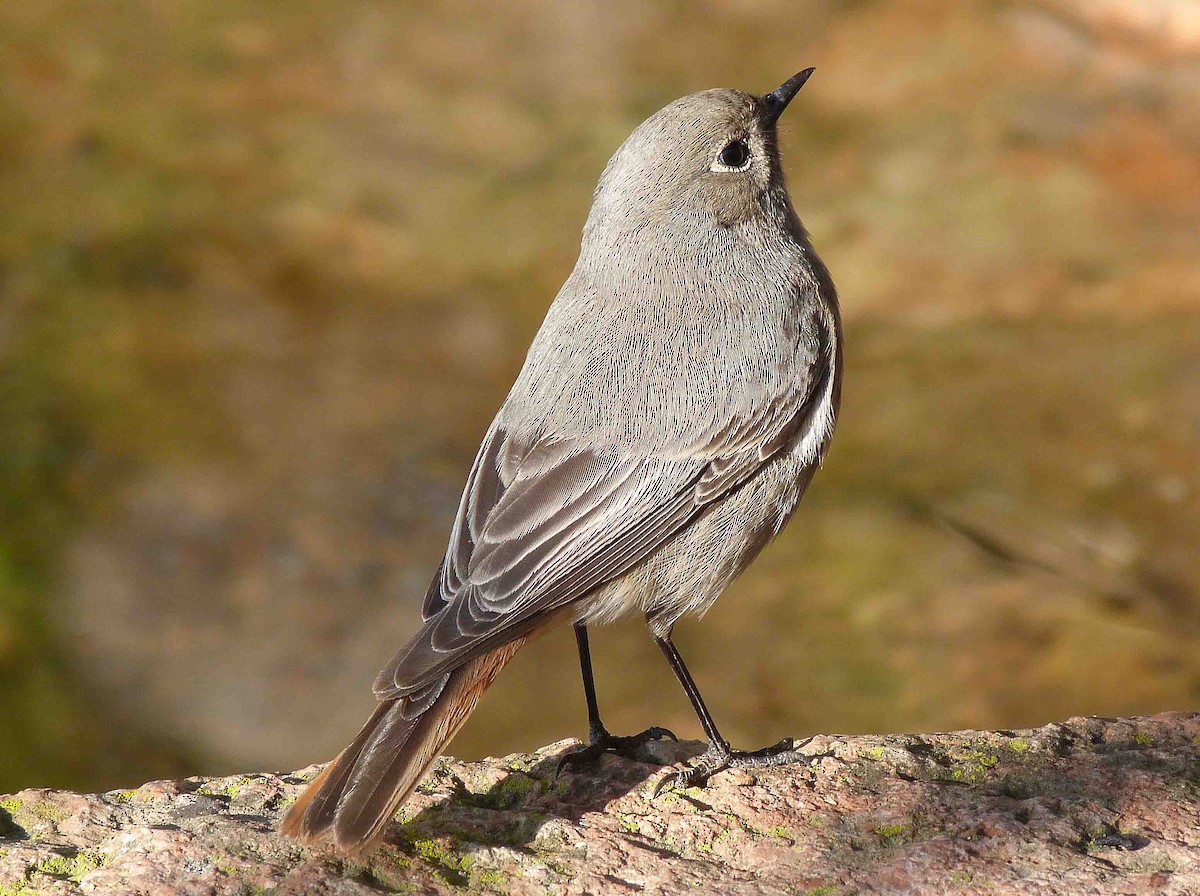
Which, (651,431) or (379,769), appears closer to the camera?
(379,769)

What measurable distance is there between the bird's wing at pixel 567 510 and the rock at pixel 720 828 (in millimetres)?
468

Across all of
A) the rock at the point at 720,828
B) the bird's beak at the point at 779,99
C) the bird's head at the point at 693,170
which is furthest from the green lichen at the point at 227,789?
the bird's beak at the point at 779,99

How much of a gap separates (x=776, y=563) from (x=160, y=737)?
310cm

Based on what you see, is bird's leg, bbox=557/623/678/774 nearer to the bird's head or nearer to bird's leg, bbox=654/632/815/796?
bird's leg, bbox=654/632/815/796

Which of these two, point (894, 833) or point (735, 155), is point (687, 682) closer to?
point (894, 833)

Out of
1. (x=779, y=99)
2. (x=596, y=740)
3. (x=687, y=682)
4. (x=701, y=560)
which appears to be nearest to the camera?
(x=701, y=560)

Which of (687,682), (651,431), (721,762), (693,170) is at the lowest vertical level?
(721,762)

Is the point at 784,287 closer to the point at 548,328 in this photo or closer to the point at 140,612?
the point at 548,328

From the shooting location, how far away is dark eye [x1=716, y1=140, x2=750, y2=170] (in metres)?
4.08

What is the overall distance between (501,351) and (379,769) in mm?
4993

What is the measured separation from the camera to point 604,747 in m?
3.61

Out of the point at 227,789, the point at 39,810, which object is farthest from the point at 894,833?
the point at 39,810

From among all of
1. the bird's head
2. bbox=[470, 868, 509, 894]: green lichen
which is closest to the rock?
bbox=[470, 868, 509, 894]: green lichen

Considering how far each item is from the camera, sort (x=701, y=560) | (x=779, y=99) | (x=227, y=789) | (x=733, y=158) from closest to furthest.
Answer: (x=227, y=789), (x=701, y=560), (x=733, y=158), (x=779, y=99)
